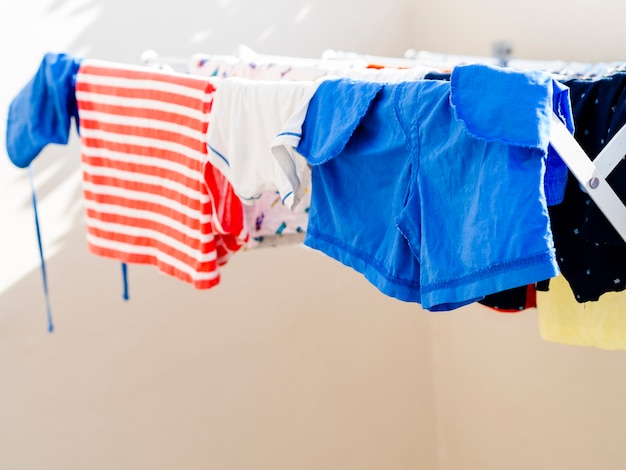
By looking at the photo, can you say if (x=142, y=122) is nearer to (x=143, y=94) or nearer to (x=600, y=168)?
(x=143, y=94)

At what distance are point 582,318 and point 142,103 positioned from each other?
0.79 m

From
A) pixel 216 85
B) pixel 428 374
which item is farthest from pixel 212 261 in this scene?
pixel 428 374

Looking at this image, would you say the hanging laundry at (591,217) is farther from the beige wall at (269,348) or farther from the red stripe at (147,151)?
the beige wall at (269,348)

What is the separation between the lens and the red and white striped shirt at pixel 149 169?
1219 millimetres

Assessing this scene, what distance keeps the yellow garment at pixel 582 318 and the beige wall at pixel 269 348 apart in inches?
30.1

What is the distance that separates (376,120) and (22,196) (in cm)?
119

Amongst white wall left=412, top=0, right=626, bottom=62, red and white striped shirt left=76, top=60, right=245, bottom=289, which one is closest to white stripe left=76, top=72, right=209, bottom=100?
red and white striped shirt left=76, top=60, right=245, bottom=289

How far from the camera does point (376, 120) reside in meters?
0.94

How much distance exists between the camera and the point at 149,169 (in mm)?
1307

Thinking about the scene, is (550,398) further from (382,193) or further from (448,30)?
(382,193)

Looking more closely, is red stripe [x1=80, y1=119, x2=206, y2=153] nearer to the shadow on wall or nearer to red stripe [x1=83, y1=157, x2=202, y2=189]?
red stripe [x1=83, y1=157, x2=202, y2=189]

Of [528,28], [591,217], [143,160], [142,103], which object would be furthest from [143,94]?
[528,28]

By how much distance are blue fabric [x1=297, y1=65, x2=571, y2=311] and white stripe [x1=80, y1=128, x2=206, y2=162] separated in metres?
0.26

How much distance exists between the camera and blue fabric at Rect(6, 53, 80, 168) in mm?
1297
